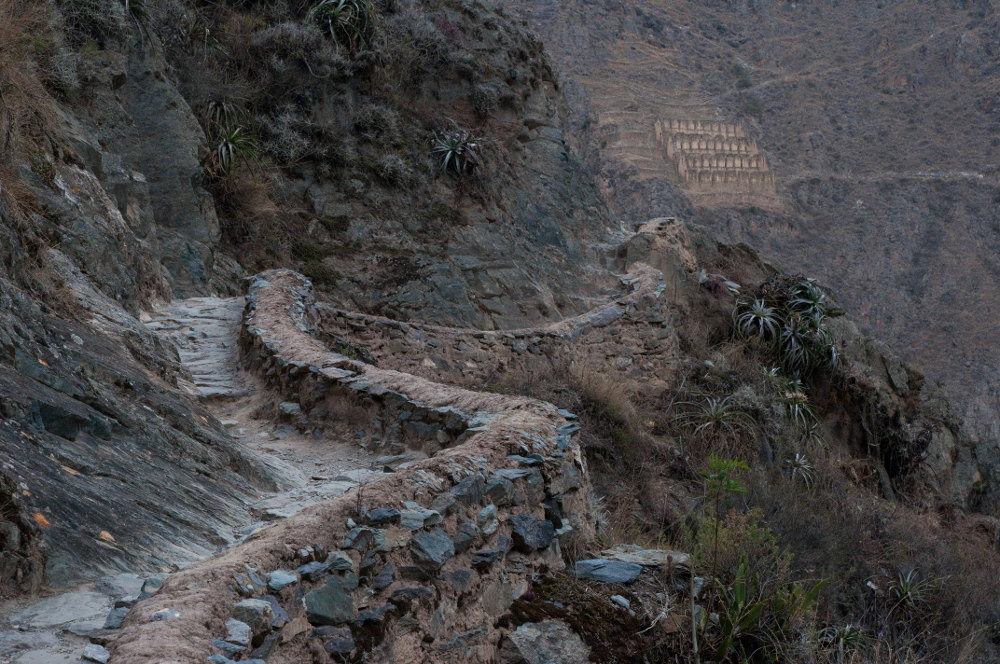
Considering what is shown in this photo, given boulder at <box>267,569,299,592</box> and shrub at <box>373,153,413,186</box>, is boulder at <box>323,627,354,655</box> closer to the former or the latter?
boulder at <box>267,569,299,592</box>

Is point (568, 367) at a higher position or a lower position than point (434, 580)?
lower

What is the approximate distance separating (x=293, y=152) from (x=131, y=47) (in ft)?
10.8

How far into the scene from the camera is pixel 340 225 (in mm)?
14430

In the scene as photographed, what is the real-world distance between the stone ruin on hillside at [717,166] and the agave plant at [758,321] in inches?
1734

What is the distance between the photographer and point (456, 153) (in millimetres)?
16094

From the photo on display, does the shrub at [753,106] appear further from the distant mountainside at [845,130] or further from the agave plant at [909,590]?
the agave plant at [909,590]

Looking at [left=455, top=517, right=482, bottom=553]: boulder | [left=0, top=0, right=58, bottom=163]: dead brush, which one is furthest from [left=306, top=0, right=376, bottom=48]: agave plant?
[left=455, top=517, right=482, bottom=553]: boulder

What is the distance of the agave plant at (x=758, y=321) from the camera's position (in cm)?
1446

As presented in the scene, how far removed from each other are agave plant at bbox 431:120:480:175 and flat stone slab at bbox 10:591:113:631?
1404 centimetres

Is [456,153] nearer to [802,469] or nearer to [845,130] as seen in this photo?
[802,469]

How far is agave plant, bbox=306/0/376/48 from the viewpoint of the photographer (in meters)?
16.2

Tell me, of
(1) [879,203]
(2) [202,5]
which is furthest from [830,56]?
(2) [202,5]

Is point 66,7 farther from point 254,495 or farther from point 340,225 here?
point 254,495

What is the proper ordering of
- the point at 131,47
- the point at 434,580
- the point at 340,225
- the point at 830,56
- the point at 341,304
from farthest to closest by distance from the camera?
the point at 830,56
the point at 340,225
the point at 341,304
the point at 131,47
the point at 434,580
